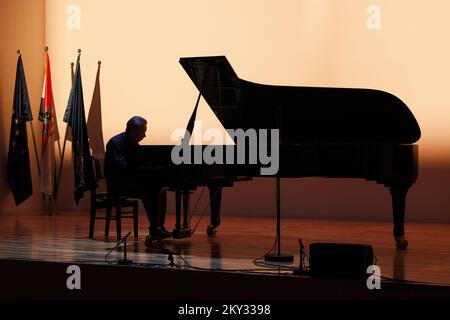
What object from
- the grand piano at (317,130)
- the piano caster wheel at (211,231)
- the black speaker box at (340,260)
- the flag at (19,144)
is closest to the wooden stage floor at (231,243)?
the piano caster wheel at (211,231)

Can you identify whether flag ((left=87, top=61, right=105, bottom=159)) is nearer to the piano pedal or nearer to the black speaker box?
the piano pedal

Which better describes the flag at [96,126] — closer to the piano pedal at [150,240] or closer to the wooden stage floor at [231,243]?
the wooden stage floor at [231,243]

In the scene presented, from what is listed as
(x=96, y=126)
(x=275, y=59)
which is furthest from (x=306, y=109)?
(x=96, y=126)

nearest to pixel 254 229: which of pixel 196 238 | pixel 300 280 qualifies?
pixel 196 238

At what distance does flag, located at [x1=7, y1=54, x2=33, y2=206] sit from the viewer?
29.6 feet

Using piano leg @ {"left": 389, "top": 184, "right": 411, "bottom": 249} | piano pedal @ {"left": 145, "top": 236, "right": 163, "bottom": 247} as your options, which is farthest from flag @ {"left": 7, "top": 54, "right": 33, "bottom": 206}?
piano leg @ {"left": 389, "top": 184, "right": 411, "bottom": 249}

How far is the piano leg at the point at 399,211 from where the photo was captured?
6.04 meters

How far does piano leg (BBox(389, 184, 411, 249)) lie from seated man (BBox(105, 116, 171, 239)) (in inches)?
72.1

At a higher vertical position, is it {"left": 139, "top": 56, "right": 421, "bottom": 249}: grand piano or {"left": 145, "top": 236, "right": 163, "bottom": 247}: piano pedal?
{"left": 139, "top": 56, "right": 421, "bottom": 249}: grand piano

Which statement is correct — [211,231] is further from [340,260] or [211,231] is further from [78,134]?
[340,260]
